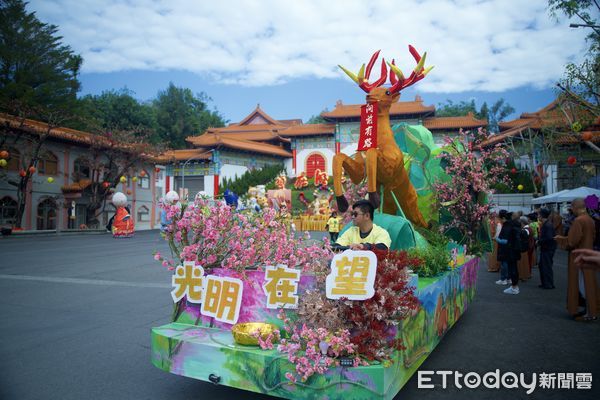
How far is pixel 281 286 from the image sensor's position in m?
3.08

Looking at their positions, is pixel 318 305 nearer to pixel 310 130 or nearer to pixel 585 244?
pixel 585 244

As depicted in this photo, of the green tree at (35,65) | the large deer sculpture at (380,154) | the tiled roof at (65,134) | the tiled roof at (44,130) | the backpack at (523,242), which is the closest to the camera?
the large deer sculpture at (380,154)

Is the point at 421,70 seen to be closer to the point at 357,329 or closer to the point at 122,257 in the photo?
the point at 357,329

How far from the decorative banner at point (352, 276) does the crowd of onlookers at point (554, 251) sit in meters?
1.14

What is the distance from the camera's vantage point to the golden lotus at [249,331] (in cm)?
279

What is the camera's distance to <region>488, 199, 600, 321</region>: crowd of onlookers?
18.2ft

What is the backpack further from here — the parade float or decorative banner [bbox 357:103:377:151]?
decorative banner [bbox 357:103:377:151]

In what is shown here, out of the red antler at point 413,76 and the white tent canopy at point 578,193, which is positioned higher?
the red antler at point 413,76

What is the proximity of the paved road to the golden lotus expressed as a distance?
604 mm

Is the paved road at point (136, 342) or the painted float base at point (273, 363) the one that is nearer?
the painted float base at point (273, 363)

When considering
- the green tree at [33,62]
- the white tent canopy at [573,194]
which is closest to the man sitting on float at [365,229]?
the white tent canopy at [573,194]

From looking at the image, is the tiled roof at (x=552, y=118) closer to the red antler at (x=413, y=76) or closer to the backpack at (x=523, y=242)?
the backpack at (x=523, y=242)

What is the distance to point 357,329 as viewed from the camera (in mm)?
2543

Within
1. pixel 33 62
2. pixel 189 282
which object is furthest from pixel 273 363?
pixel 33 62
